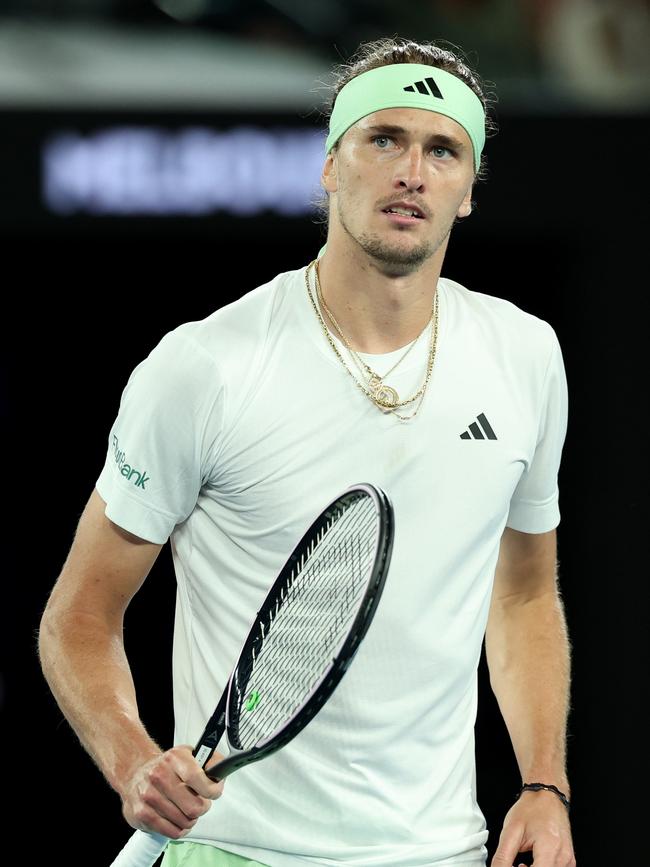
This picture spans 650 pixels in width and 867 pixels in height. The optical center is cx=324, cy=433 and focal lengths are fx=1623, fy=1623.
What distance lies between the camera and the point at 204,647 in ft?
9.14

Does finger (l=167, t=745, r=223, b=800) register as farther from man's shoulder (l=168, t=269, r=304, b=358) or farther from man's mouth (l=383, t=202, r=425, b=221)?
man's mouth (l=383, t=202, r=425, b=221)

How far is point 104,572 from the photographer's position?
9.07 ft

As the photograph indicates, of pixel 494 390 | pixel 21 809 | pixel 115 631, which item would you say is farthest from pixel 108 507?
pixel 21 809

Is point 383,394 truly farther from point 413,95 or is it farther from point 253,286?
point 253,286

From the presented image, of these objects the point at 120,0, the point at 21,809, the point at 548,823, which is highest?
the point at 120,0

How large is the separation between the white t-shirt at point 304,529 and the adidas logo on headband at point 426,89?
49 cm

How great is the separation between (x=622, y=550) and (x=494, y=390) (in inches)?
106

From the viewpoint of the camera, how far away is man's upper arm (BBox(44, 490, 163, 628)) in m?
2.76

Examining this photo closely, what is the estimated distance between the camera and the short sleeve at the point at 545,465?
304 centimetres

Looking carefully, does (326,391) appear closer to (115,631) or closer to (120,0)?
(115,631)

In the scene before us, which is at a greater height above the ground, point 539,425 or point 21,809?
point 539,425

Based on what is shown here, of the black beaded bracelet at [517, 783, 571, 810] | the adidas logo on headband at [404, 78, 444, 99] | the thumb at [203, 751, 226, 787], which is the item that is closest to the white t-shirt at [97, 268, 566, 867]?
the black beaded bracelet at [517, 783, 571, 810]

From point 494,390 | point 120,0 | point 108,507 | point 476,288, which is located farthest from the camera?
point 476,288

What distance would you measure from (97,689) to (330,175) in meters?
1.08
